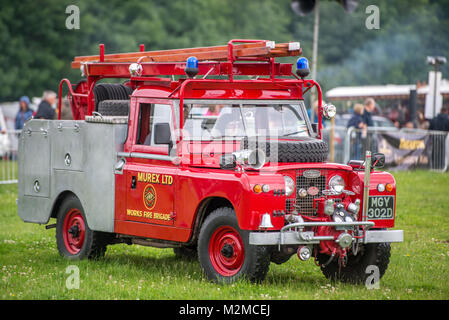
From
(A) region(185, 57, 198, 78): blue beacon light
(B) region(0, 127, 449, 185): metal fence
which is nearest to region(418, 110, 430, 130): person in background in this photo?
(B) region(0, 127, 449, 185): metal fence

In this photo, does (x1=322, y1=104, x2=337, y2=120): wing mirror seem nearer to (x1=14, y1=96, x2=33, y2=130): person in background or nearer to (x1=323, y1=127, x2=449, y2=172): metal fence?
(x1=323, y1=127, x2=449, y2=172): metal fence

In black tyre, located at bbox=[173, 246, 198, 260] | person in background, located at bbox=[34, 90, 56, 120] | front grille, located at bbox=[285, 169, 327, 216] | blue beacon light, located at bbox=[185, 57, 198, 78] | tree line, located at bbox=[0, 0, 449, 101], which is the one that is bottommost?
black tyre, located at bbox=[173, 246, 198, 260]

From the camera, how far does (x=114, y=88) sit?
12148mm

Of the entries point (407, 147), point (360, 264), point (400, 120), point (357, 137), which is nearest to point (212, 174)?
point (360, 264)

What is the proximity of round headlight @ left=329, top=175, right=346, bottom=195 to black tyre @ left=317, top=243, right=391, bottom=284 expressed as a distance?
0.75m

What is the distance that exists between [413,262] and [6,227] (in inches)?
277

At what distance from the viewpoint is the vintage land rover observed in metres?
9.28

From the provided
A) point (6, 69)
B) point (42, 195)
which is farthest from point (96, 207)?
point (6, 69)

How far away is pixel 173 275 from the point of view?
10.4m

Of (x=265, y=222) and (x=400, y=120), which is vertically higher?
(x=400, y=120)

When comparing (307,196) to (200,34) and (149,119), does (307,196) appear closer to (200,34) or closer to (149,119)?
(149,119)

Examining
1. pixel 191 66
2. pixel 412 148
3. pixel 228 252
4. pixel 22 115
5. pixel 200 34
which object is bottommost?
pixel 228 252

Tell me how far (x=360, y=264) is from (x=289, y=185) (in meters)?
1.40

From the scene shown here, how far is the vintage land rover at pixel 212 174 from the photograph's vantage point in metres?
9.28
